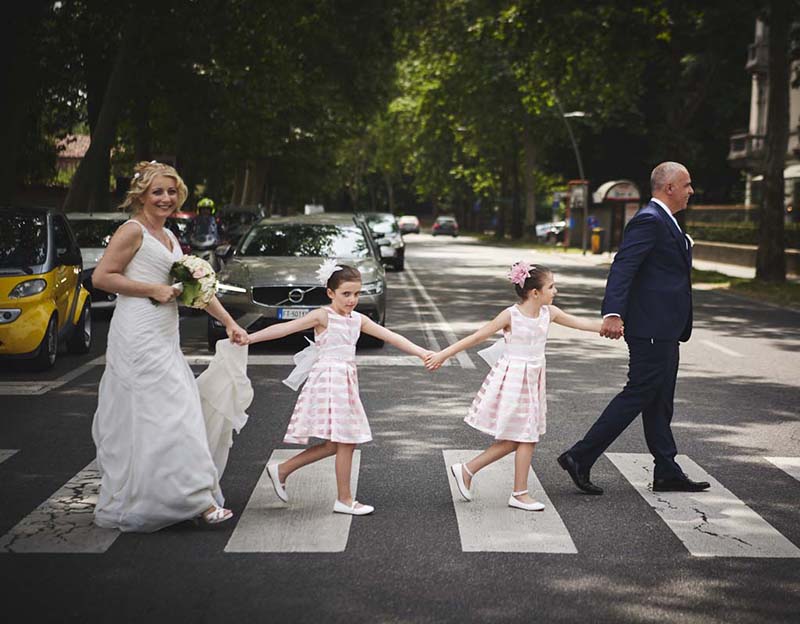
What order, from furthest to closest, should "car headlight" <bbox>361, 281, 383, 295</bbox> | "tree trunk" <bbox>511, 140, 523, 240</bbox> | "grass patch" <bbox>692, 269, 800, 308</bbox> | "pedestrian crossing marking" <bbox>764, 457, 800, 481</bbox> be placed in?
"tree trunk" <bbox>511, 140, 523, 240</bbox>, "grass patch" <bbox>692, 269, 800, 308</bbox>, "car headlight" <bbox>361, 281, 383, 295</bbox>, "pedestrian crossing marking" <bbox>764, 457, 800, 481</bbox>

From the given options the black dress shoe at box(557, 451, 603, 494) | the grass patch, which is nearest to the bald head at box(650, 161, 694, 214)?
the black dress shoe at box(557, 451, 603, 494)

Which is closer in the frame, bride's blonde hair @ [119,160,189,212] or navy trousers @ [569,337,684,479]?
bride's blonde hair @ [119,160,189,212]

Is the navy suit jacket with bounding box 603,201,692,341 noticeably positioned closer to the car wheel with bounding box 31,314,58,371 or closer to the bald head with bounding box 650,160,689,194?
the bald head with bounding box 650,160,689,194

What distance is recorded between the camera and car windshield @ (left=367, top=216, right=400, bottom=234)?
35.2 metres

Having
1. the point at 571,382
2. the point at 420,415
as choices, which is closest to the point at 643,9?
the point at 571,382

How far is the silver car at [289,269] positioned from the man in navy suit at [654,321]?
6867 millimetres

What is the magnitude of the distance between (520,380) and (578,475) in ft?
2.56

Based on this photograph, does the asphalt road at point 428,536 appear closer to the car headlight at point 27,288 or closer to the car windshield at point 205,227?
the car headlight at point 27,288

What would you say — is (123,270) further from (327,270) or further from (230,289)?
(230,289)

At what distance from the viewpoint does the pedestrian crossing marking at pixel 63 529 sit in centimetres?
547

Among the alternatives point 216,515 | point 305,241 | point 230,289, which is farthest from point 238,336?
point 305,241

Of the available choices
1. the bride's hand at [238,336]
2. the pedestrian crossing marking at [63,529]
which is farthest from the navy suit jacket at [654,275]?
the pedestrian crossing marking at [63,529]

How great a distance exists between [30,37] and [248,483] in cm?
1587

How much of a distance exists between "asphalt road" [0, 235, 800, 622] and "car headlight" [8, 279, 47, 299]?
776 millimetres
